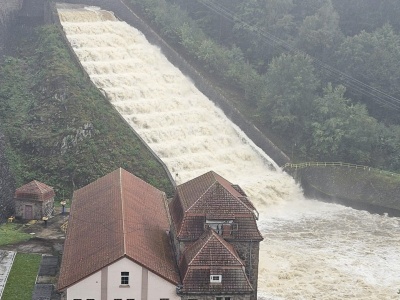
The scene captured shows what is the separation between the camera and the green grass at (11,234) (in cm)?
3130

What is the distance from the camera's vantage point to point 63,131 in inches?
1626

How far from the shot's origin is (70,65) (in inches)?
1853

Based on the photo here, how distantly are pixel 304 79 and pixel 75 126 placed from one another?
18.3 metres

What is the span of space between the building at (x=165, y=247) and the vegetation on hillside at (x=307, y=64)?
2204cm

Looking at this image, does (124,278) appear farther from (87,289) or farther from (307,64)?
(307,64)

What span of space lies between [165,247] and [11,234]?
9065 mm

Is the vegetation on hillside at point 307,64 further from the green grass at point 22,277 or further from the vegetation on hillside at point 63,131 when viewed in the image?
the green grass at point 22,277

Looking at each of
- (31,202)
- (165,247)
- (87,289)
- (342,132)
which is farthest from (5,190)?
(342,132)

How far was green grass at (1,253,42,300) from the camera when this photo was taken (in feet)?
86.7

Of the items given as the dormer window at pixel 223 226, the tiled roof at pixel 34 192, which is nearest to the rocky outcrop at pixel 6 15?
the tiled roof at pixel 34 192

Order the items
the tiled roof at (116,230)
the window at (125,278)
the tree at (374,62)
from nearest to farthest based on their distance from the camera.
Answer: the window at (125,278), the tiled roof at (116,230), the tree at (374,62)

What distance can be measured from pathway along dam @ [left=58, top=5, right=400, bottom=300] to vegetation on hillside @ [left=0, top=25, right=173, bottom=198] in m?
2.15

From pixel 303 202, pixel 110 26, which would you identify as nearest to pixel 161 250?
pixel 303 202

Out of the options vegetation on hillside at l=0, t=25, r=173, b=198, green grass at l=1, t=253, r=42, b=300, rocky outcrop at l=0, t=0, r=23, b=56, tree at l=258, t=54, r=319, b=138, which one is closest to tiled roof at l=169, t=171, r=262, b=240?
green grass at l=1, t=253, r=42, b=300
